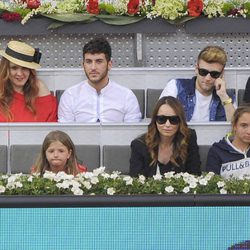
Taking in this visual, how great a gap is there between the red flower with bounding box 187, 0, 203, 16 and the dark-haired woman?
103 inches

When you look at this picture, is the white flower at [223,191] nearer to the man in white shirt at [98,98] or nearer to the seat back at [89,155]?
the seat back at [89,155]

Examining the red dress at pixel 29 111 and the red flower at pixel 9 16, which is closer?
the red dress at pixel 29 111

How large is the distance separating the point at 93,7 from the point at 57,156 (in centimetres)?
321

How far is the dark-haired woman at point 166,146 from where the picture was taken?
272 inches

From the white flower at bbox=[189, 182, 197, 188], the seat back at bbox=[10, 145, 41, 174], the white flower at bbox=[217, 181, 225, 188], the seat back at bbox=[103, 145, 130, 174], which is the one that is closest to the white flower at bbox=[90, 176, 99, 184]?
the white flower at bbox=[189, 182, 197, 188]

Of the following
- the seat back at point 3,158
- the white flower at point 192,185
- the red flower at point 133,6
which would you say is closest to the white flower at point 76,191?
the white flower at point 192,185

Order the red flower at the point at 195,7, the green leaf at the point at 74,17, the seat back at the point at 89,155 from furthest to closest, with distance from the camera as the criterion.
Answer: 1. the green leaf at the point at 74,17
2. the red flower at the point at 195,7
3. the seat back at the point at 89,155

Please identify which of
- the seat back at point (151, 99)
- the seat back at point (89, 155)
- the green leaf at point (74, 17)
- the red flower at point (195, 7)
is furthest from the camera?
the green leaf at point (74, 17)

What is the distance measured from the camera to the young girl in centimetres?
668

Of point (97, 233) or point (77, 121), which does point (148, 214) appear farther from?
point (77, 121)

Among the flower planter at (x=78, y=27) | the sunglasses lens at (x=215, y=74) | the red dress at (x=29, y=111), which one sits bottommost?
the red dress at (x=29, y=111)

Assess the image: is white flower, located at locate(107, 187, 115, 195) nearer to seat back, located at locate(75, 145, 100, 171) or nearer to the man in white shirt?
seat back, located at locate(75, 145, 100, 171)

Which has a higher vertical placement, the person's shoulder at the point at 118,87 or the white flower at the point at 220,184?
the person's shoulder at the point at 118,87

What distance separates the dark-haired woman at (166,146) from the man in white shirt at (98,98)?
1012mm
